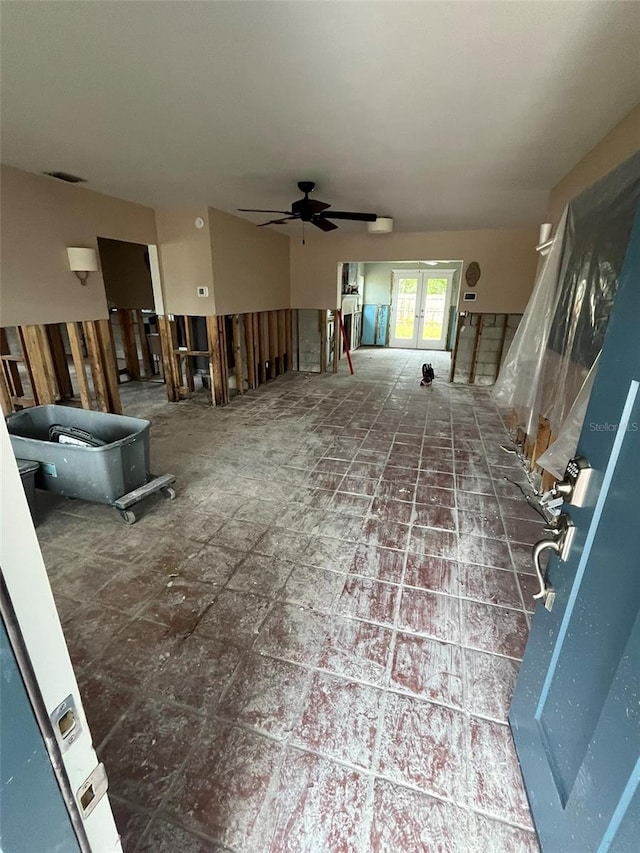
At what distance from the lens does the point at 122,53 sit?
179 centimetres

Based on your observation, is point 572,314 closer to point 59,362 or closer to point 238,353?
point 238,353

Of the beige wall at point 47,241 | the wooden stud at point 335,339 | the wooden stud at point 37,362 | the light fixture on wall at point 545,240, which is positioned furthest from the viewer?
the wooden stud at point 335,339

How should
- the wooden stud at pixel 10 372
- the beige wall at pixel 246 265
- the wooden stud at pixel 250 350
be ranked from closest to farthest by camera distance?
the wooden stud at pixel 10 372 → the beige wall at pixel 246 265 → the wooden stud at pixel 250 350

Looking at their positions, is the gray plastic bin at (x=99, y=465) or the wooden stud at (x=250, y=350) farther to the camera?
the wooden stud at (x=250, y=350)

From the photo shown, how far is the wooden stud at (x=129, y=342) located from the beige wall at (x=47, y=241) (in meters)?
2.16

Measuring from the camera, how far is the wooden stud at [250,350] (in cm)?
598

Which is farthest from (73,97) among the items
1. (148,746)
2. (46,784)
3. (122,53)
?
(148,746)

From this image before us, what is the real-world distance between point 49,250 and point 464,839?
502 cm

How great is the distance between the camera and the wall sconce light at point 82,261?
152 inches

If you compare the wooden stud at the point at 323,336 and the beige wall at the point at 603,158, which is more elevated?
the beige wall at the point at 603,158

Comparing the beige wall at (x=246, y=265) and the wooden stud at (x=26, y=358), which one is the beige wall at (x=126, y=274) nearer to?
the beige wall at (x=246, y=265)

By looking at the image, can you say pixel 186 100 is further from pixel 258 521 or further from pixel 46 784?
pixel 46 784

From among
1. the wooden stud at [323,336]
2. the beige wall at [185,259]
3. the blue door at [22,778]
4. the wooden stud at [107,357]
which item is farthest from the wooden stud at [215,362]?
the blue door at [22,778]

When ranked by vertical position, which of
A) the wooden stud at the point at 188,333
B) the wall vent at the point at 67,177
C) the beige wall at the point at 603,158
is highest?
the wall vent at the point at 67,177
